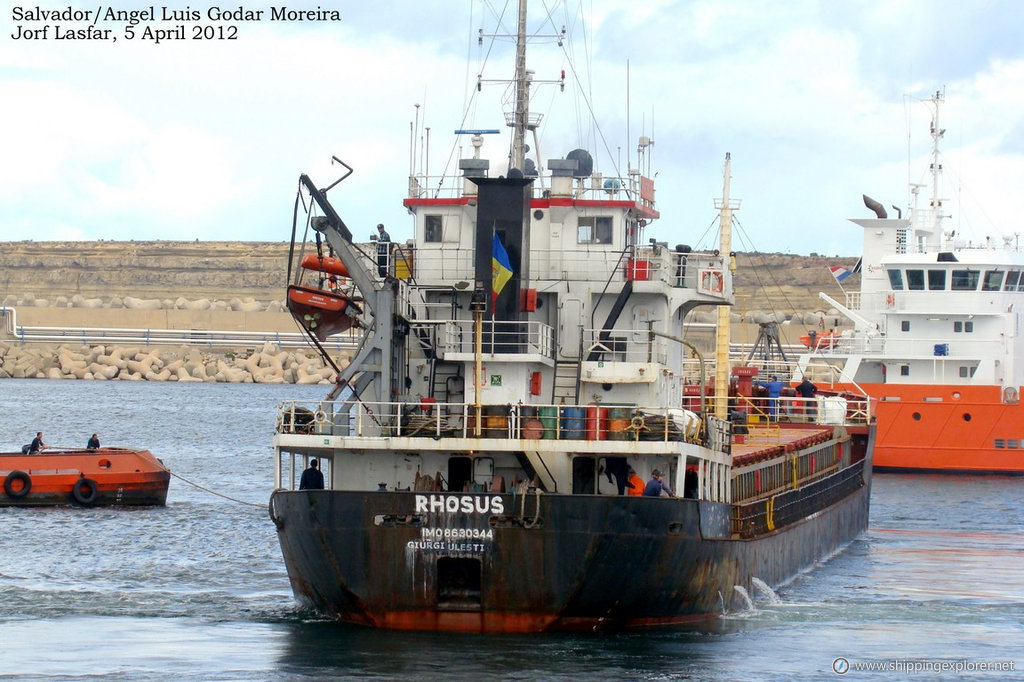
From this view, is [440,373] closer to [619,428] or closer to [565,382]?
[565,382]

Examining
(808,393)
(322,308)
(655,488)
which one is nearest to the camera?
(655,488)

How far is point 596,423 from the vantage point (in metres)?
28.4

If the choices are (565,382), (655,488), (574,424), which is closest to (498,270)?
(565,382)

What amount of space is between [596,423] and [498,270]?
11.5ft

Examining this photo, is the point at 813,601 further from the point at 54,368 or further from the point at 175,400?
the point at 54,368

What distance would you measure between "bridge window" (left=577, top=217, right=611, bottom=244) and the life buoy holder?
280 centimetres

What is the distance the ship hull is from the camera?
2680cm

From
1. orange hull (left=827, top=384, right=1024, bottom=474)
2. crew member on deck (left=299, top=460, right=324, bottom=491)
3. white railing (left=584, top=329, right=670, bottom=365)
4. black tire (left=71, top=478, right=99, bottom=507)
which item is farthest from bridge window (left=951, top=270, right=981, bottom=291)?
crew member on deck (left=299, top=460, right=324, bottom=491)

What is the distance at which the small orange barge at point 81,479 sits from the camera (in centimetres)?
4816

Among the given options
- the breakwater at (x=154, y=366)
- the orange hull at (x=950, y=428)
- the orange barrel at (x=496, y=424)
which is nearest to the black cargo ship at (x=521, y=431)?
the orange barrel at (x=496, y=424)

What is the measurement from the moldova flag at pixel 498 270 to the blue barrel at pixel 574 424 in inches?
103

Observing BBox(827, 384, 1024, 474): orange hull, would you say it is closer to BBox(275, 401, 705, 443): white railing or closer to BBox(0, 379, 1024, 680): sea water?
BBox(0, 379, 1024, 680): sea water

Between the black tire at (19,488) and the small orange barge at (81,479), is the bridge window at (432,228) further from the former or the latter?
the black tire at (19,488)

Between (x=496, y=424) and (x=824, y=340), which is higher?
(x=824, y=340)
